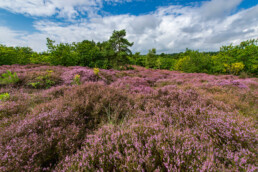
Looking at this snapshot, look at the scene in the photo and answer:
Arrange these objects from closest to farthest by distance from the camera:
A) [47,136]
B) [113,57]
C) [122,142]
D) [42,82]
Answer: [122,142] < [47,136] < [42,82] < [113,57]

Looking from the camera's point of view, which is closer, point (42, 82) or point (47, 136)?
point (47, 136)

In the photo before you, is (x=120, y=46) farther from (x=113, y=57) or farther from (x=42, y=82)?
(x=42, y=82)

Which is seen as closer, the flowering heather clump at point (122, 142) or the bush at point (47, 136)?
the flowering heather clump at point (122, 142)

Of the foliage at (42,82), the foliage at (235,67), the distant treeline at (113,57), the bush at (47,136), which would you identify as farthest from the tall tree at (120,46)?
the foliage at (235,67)

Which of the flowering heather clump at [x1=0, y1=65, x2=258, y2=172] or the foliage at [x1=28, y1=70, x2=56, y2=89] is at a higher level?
the foliage at [x1=28, y1=70, x2=56, y2=89]

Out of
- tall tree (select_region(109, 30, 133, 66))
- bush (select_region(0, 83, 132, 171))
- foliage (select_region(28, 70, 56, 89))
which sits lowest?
bush (select_region(0, 83, 132, 171))

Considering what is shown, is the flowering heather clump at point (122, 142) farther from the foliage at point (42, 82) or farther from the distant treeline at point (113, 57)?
the distant treeline at point (113, 57)

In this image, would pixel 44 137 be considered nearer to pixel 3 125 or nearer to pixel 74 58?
pixel 3 125

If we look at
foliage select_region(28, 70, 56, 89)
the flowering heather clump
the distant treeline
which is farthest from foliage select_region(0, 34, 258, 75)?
the flowering heather clump

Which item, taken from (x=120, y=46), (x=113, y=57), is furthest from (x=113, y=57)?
(x=120, y=46)

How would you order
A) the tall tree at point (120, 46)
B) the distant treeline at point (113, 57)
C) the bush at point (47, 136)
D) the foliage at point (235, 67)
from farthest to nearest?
the foliage at point (235, 67)
the tall tree at point (120, 46)
the distant treeline at point (113, 57)
the bush at point (47, 136)

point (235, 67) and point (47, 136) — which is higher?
point (235, 67)

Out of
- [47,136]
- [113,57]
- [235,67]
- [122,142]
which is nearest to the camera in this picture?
[122,142]

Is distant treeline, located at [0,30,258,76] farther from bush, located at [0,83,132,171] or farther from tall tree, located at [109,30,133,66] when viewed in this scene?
bush, located at [0,83,132,171]
